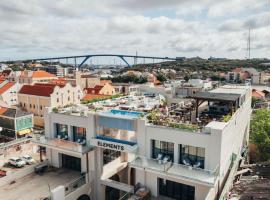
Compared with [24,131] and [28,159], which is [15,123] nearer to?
[24,131]

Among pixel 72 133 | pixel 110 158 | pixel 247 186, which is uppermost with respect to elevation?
pixel 72 133

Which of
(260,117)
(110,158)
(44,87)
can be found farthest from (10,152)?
(260,117)

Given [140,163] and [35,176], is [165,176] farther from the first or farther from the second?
[35,176]

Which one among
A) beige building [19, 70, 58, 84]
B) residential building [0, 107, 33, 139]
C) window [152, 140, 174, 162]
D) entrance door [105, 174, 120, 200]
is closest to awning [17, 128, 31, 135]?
residential building [0, 107, 33, 139]

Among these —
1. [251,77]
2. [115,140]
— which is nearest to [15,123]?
[115,140]

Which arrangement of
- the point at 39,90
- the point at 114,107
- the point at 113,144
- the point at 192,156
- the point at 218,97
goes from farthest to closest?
the point at 39,90
the point at 114,107
the point at 218,97
the point at 113,144
the point at 192,156

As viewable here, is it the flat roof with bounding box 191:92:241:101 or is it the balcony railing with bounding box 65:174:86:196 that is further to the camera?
the flat roof with bounding box 191:92:241:101

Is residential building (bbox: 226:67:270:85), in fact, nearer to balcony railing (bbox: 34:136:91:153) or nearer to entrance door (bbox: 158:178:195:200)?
entrance door (bbox: 158:178:195:200)
